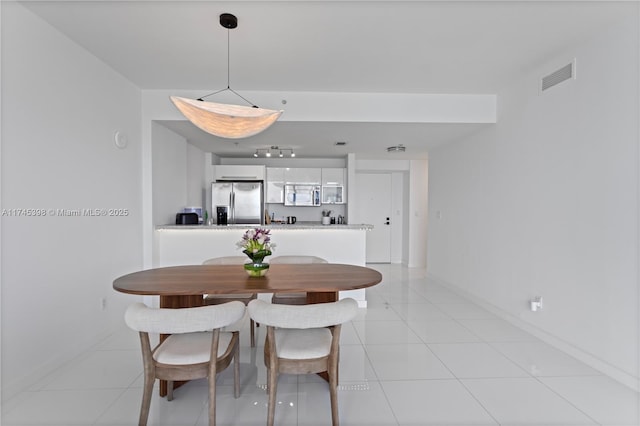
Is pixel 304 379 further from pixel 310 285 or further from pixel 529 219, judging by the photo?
pixel 529 219

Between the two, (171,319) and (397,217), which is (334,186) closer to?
(397,217)

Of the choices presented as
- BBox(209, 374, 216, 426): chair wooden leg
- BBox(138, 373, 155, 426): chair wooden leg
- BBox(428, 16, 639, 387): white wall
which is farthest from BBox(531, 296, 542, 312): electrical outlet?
BBox(138, 373, 155, 426): chair wooden leg

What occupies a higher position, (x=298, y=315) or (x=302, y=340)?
(x=298, y=315)

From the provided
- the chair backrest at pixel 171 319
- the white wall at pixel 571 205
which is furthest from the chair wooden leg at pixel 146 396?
the white wall at pixel 571 205

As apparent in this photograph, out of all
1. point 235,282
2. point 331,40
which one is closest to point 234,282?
point 235,282

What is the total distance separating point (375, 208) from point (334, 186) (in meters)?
1.54

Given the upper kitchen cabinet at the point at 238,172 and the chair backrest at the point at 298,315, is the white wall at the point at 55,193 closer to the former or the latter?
the chair backrest at the point at 298,315

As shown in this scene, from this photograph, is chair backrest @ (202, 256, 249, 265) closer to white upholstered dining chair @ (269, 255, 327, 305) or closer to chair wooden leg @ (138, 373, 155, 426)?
white upholstered dining chair @ (269, 255, 327, 305)

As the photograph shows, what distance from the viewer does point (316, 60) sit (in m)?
2.96

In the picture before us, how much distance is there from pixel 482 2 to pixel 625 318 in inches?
98.7

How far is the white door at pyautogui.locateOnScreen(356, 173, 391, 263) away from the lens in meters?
7.36

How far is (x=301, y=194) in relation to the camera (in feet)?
20.7

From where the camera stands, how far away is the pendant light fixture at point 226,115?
215cm

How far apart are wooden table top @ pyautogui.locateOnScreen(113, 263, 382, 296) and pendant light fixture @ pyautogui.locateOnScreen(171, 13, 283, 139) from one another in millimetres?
1094
